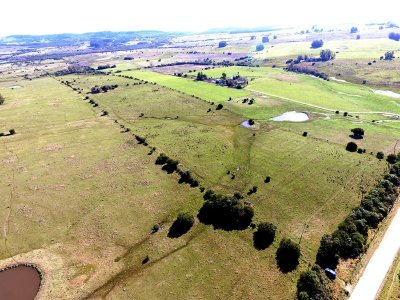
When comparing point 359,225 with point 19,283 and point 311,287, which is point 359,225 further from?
point 19,283

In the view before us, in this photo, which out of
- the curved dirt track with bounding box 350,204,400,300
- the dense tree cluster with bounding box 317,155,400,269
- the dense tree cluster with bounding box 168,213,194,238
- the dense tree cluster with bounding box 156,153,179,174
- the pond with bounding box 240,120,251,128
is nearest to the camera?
the curved dirt track with bounding box 350,204,400,300

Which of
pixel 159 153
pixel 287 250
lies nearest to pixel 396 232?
pixel 287 250

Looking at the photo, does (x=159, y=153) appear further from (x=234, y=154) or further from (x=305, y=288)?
(x=305, y=288)

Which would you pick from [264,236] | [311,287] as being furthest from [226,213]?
[311,287]

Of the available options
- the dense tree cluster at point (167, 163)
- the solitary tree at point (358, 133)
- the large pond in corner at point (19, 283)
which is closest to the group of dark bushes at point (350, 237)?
the solitary tree at point (358, 133)

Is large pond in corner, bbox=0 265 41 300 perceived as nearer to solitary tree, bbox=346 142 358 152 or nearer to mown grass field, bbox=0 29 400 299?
mown grass field, bbox=0 29 400 299

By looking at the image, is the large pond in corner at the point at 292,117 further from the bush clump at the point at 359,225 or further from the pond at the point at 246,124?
the bush clump at the point at 359,225

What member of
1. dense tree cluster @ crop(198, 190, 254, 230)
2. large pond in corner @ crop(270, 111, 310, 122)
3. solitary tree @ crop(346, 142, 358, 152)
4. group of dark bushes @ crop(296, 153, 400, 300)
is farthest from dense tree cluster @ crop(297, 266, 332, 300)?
large pond in corner @ crop(270, 111, 310, 122)
